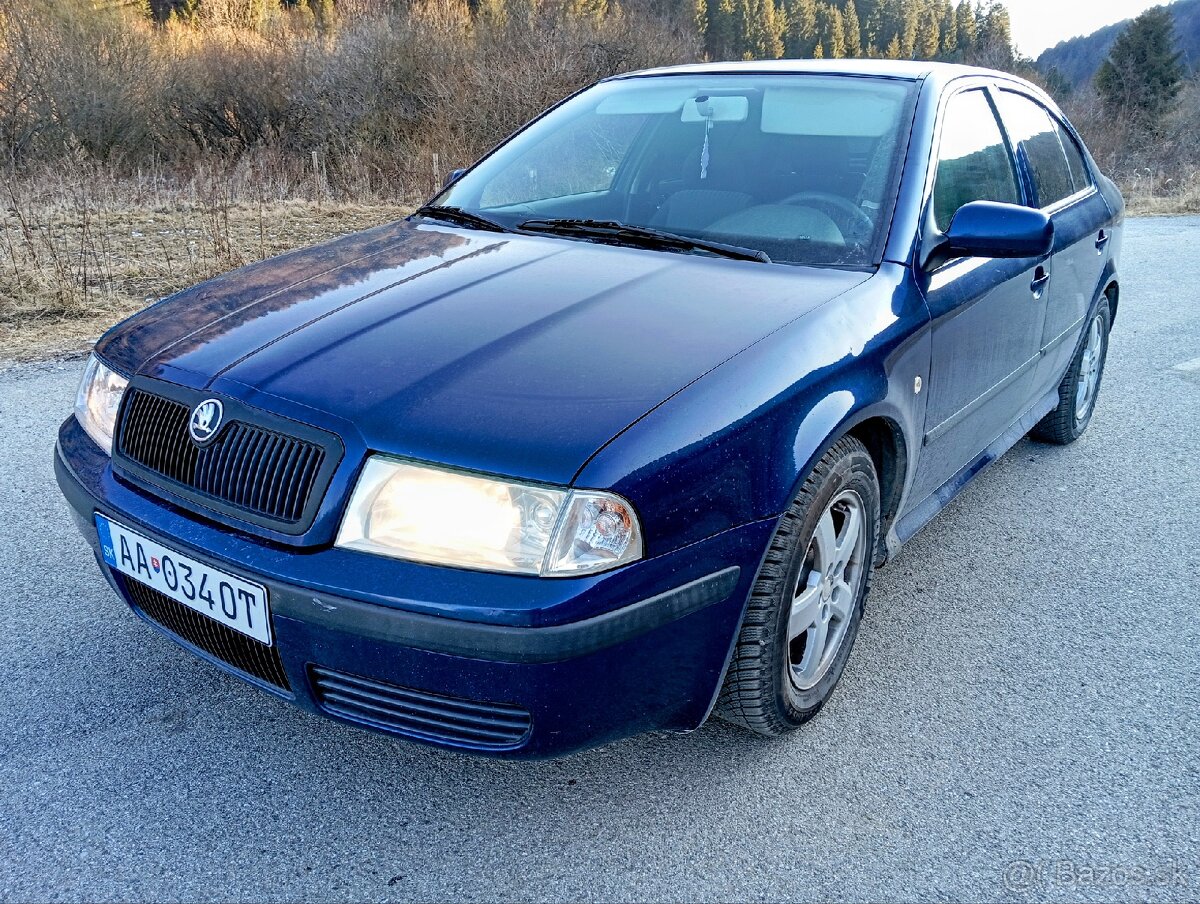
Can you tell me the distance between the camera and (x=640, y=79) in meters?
3.44

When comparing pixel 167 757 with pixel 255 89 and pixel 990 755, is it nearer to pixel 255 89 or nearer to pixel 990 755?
pixel 990 755

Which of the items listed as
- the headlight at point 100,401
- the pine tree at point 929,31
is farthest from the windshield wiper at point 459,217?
the pine tree at point 929,31

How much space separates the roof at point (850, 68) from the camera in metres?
3.01

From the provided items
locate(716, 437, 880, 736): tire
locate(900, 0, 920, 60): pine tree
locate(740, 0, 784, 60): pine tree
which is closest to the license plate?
locate(716, 437, 880, 736): tire

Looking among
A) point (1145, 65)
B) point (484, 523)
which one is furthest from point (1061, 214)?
point (1145, 65)

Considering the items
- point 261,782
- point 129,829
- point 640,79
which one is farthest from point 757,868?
point 640,79

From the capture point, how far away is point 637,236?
2.70m

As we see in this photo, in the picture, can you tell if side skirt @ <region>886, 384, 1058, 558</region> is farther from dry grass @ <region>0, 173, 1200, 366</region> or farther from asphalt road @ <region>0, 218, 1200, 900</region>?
dry grass @ <region>0, 173, 1200, 366</region>

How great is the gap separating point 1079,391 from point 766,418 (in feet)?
9.17

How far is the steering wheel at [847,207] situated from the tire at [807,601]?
0.62 m

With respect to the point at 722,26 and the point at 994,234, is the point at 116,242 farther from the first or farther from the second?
the point at 722,26

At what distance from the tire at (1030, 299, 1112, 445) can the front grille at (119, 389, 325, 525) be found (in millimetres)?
3287

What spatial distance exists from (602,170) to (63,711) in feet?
7.30

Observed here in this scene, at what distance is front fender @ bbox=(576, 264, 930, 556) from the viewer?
5.73ft
